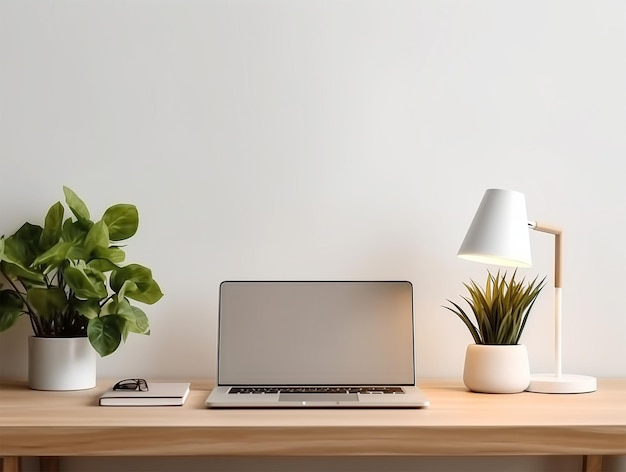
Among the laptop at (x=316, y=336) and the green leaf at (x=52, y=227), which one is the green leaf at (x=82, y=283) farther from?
the laptop at (x=316, y=336)

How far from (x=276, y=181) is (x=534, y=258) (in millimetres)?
586

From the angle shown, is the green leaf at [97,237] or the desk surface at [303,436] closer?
the desk surface at [303,436]

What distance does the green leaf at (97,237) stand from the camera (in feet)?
4.93

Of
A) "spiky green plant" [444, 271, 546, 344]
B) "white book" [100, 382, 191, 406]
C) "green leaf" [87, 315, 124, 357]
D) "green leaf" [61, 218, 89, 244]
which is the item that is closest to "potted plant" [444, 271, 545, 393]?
"spiky green plant" [444, 271, 546, 344]

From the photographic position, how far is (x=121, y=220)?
5.18ft

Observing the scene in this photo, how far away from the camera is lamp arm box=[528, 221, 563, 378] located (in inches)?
61.6

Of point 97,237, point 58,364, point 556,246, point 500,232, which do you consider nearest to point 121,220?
point 97,237

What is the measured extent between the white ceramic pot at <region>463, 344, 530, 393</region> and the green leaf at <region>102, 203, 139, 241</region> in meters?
0.72

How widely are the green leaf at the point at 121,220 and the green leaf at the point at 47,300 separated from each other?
155 millimetres

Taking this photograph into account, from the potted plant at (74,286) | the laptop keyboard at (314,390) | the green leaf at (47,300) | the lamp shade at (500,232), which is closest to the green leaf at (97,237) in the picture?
the potted plant at (74,286)

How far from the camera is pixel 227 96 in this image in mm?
1705

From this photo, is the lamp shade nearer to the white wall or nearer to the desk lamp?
the desk lamp

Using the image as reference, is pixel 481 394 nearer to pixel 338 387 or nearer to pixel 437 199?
pixel 338 387

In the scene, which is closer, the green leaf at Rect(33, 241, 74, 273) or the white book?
the white book
